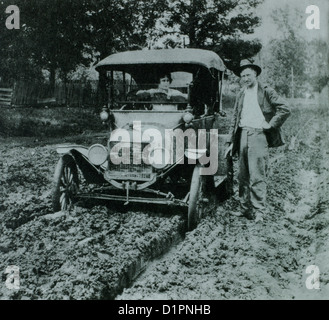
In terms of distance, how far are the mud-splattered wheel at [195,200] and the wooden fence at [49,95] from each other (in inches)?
484

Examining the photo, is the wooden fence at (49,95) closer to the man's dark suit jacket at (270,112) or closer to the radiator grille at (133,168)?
the radiator grille at (133,168)

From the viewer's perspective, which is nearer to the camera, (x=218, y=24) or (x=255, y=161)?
(x=255, y=161)

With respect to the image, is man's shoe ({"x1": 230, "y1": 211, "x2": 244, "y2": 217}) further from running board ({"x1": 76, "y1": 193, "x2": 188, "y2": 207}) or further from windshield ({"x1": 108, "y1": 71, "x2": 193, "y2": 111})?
windshield ({"x1": 108, "y1": 71, "x2": 193, "y2": 111})

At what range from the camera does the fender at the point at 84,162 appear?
5755 mm

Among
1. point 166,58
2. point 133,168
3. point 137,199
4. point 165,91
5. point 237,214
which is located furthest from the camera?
point 165,91

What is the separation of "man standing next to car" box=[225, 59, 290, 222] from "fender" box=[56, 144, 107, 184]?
6.45 ft

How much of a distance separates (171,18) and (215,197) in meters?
19.1

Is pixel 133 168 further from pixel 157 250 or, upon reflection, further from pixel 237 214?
pixel 237 214

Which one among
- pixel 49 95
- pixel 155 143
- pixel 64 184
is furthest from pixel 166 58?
pixel 49 95

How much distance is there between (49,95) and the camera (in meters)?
19.2

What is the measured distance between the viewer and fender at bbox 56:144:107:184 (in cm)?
575

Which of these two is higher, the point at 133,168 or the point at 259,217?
the point at 133,168

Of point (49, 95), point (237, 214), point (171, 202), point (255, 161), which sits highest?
point (49, 95)

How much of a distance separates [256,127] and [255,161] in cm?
44
